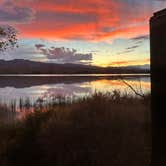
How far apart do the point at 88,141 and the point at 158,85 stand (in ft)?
20.8

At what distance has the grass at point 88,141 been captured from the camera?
7.71 meters

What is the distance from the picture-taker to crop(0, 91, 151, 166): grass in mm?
7707

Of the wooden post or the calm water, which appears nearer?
the wooden post

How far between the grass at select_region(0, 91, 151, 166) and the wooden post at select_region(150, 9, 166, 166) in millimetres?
4896

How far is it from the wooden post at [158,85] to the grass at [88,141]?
4896mm

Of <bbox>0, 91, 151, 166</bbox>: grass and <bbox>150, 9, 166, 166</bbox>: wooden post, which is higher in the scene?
<bbox>150, 9, 166, 166</bbox>: wooden post

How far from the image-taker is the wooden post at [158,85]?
6.34 ft

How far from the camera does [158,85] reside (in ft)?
6.54

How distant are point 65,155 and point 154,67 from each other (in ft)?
21.2

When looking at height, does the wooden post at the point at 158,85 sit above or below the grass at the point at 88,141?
above

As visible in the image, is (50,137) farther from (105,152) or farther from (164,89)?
(164,89)

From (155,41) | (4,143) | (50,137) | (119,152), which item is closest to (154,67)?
(155,41)

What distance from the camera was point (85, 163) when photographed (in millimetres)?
7809

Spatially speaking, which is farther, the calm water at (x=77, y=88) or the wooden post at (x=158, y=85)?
the calm water at (x=77, y=88)
